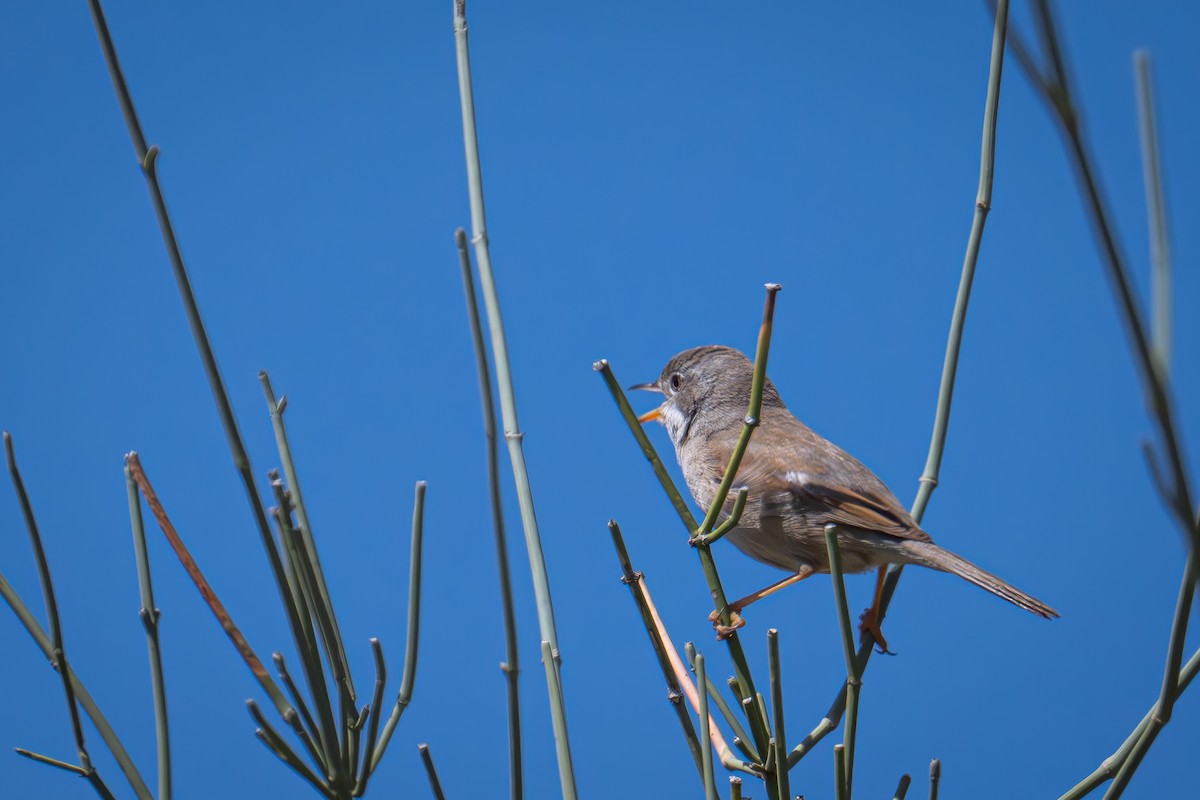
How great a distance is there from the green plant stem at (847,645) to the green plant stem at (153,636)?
0.95m

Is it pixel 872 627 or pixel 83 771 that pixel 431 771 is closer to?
pixel 83 771

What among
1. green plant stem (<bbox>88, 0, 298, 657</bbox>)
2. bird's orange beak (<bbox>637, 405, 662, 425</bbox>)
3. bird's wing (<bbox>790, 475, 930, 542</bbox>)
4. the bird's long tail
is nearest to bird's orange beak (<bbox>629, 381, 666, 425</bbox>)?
bird's orange beak (<bbox>637, 405, 662, 425</bbox>)

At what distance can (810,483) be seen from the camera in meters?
3.18

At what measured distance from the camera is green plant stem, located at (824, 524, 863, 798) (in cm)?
141

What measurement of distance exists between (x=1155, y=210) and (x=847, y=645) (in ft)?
2.52

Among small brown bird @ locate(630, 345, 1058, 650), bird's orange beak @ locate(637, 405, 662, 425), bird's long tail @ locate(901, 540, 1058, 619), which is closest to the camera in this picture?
bird's long tail @ locate(901, 540, 1058, 619)

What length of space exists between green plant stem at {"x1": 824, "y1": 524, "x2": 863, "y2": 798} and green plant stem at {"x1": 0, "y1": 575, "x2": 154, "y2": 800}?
0.95 metres

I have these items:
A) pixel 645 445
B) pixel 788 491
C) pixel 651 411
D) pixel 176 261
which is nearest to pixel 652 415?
pixel 651 411

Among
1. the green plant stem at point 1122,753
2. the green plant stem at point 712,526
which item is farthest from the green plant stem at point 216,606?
the green plant stem at point 1122,753

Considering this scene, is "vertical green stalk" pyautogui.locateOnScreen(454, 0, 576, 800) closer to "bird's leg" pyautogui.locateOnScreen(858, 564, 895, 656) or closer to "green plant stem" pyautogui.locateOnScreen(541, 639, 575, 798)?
"green plant stem" pyautogui.locateOnScreen(541, 639, 575, 798)

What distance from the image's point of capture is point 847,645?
1434 mm

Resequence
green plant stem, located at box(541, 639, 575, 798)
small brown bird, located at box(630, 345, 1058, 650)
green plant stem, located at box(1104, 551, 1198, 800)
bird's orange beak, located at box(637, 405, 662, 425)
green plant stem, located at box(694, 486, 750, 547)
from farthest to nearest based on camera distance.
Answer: bird's orange beak, located at box(637, 405, 662, 425) → small brown bird, located at box(630, 345, 1058, 650) → green plant stem, located at box(694, 486, 750, 547) → green plant stem, located at box(541, 639, 575, 798) → green plant stem, located at box(1104, 551, 1198, 800)

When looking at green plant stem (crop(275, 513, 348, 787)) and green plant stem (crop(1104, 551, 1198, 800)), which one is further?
green plant stem (crop(275, 513, 348, 787))

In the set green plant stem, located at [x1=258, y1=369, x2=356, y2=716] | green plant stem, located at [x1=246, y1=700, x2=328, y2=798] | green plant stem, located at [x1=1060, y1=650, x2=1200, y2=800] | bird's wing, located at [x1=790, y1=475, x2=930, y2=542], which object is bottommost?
green plant stem, located at [x1=1060, y1=650, x2=1200, y2=800]
